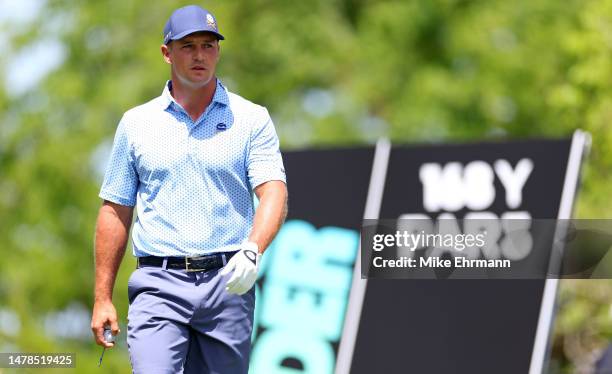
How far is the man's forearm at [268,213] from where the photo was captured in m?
6.06

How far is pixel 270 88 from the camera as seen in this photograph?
2556 cm

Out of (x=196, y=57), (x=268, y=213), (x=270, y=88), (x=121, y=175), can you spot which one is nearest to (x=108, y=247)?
(x=121, y=175)

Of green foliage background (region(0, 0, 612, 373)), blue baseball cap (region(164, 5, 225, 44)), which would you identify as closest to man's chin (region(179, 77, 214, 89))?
blue baseball cap (region(164, 5, 225, 44))

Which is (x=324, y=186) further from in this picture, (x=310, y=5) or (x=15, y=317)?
(x=310, y=5)

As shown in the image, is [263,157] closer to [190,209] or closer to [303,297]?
[190,209]

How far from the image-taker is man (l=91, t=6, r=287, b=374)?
6184 millimetres

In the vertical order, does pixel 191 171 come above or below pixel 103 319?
above

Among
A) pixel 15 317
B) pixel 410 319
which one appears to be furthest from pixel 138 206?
pixel 15 317

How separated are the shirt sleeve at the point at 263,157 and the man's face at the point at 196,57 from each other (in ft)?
1.06

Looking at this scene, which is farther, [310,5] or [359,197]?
[310,5]

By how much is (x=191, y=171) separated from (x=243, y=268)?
0.58 metres

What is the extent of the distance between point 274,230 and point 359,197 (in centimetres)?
438

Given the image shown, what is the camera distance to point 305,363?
10234 millimetres

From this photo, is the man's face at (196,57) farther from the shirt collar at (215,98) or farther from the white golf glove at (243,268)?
the white golf glove at (243,268)
